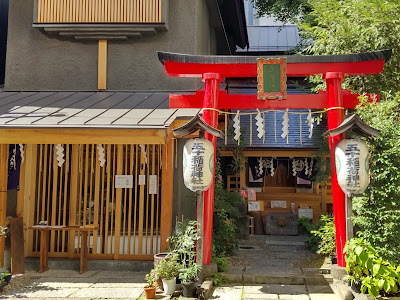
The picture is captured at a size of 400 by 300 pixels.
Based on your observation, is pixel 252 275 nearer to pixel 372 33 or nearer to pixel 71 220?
pixel 71 220

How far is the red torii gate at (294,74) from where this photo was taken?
7398 mm

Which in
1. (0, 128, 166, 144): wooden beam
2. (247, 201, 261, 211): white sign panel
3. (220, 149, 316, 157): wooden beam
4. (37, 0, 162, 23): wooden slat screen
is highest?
(37, 0, 162, 23): wooden slat screen

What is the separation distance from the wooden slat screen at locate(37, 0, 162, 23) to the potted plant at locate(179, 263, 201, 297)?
20.1 ft

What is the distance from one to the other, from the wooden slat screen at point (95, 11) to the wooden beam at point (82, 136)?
3755 millimetres

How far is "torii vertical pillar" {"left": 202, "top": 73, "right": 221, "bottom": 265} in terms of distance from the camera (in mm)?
7465

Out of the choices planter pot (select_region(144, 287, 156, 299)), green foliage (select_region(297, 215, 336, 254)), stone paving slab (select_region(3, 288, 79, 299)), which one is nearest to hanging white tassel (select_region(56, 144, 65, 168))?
stone paving slab (select_region(3, 288, 79, 299))

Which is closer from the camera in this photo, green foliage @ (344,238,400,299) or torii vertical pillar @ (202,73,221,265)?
green foliage @ (344,238,400,299)

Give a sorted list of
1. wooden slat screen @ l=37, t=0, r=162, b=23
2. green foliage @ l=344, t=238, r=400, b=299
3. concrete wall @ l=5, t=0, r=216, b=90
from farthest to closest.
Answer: concrete wall @ l=5, t=0, r=216, b=90 < wooden slat screen @ l=37, t=0, r=162, b=23 < green foliage @ l=344, t=238, r=400, b=299

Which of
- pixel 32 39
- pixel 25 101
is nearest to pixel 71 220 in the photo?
pixel 25 101

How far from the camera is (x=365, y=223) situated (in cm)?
670

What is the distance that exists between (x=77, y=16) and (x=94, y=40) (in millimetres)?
691

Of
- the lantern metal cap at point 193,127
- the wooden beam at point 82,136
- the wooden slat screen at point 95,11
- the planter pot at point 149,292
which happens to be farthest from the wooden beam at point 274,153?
the planter pot at point 149,292

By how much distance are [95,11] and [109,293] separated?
6.74 m

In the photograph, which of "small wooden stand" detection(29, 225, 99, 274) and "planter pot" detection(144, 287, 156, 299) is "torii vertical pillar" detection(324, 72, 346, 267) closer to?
"planter pot" detection(144, 287, 156, 299)
